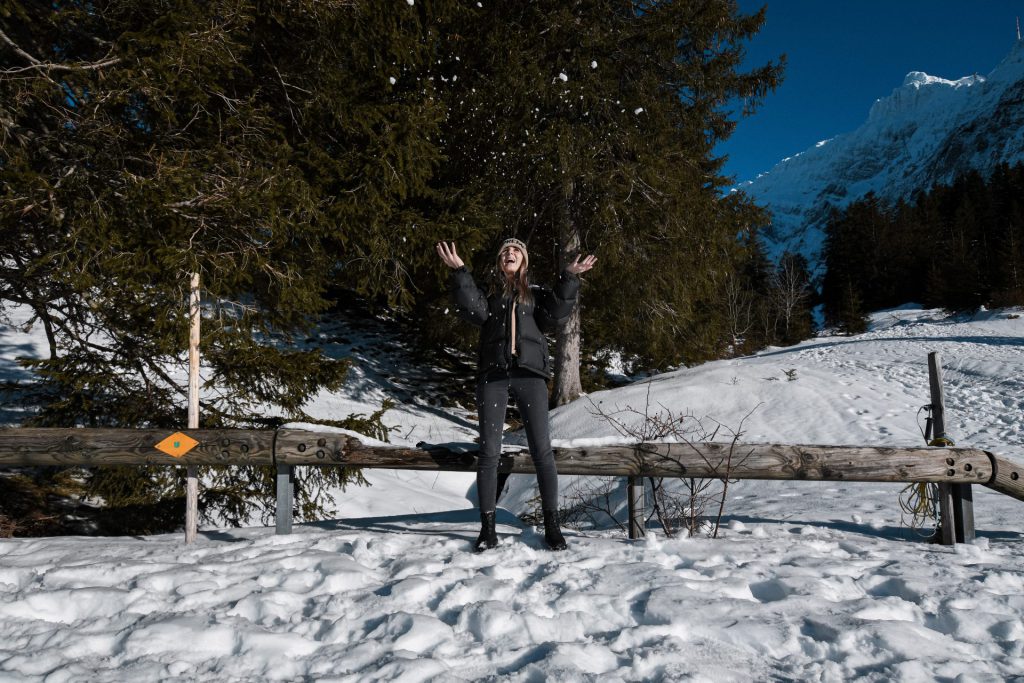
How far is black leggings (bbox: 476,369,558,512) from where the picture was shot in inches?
155

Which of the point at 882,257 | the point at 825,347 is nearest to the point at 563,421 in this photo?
the point at 825,347

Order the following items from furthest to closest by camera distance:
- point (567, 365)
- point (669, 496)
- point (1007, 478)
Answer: point (567, 365) < point (669, 496) < point (1007, 478)

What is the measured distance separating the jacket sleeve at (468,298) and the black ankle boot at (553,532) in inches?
55.4

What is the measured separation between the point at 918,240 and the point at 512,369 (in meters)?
65.8

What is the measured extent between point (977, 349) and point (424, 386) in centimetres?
1442

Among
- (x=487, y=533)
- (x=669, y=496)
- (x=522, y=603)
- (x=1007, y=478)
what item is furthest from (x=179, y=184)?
(x=1007, y=478)

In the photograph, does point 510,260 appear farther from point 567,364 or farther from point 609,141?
point 567,364

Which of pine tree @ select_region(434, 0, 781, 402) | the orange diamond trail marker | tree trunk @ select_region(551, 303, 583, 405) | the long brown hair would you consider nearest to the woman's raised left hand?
the long brown hair

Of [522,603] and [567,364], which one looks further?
[567,364]

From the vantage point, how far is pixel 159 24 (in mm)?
5824

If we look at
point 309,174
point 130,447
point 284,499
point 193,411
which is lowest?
point 284,499

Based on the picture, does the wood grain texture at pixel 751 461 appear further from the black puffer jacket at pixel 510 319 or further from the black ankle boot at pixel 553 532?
the black puffer jacket at pixel 510 319

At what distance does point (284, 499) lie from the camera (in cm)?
455

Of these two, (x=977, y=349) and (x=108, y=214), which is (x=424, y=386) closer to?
(x=108, y=214)
